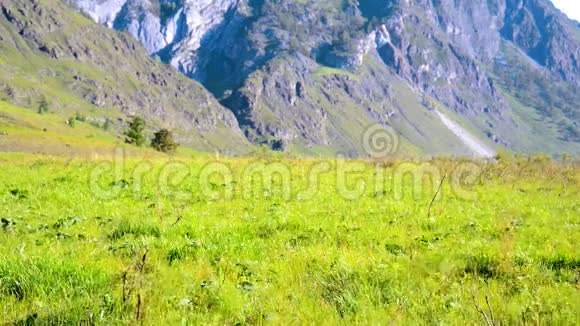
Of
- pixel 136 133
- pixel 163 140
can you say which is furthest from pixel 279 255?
pixel 136 133

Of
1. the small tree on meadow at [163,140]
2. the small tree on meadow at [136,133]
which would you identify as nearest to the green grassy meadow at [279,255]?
the small tree on meadow at [163,140]

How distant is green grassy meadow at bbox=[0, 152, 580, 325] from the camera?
5887mm

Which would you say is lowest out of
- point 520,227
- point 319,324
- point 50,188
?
point 50,188

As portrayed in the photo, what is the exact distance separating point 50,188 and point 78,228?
776cm

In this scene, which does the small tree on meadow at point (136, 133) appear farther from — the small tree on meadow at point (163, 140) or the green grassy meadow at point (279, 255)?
the green grassy meadow at point (279, 255)

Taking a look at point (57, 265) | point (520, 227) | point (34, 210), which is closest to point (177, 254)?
point (57, 265)

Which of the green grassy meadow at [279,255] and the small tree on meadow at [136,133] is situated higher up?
the green grassy meadow at [279,255]

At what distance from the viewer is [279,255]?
29.1 ft

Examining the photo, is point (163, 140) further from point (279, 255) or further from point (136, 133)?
point (279, 255)

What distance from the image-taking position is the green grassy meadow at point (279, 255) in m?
5.89

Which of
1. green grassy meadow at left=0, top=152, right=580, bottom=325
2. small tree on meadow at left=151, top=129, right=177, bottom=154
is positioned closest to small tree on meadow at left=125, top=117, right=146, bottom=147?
small tree on meadow at left=151, top=129, right=177, bottom=154

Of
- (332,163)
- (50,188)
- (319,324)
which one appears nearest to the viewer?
(319,324)

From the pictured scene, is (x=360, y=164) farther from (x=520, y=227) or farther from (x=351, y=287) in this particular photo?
(x=351, y=287)

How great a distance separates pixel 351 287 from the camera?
682 centimetres
